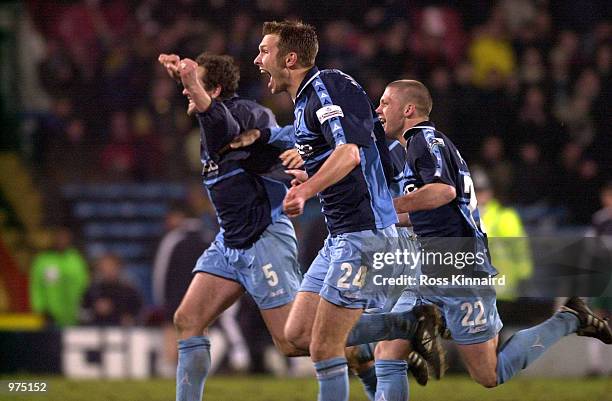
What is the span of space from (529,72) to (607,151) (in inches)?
53.3

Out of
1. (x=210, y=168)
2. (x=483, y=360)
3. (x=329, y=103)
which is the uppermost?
(x=329, y=103)

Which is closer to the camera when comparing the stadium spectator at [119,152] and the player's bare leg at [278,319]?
the player's bare leg at [278,319]

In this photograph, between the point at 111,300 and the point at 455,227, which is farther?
the point at 111,300

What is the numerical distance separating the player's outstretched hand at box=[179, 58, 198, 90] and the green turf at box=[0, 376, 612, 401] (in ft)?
9.71

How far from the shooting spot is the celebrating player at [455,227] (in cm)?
586

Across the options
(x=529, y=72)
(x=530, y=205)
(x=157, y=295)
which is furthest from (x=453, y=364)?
(x=529, y=72)

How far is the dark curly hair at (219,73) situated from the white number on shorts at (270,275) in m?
1.12

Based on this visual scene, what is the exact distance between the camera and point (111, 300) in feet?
A: 34.0

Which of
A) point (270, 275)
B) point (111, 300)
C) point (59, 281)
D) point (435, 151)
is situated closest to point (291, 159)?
point (270, 275)

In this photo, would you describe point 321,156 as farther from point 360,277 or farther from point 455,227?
point 455,227

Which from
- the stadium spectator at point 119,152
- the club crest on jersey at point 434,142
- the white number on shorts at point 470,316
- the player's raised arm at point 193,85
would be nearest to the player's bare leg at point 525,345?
the white number on shorts at point 470,316

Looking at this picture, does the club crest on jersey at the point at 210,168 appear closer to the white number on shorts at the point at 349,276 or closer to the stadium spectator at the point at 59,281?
the white number on shorts at the point at 349,276

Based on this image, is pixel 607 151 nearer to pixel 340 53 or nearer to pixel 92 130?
pixel 340 53

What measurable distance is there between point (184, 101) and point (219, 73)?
5625mm
